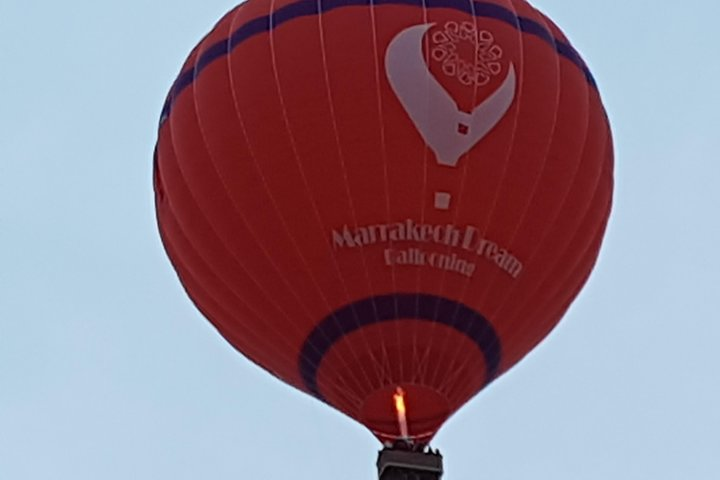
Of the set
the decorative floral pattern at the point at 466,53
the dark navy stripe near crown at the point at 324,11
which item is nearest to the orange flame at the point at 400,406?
the decorative floral pattern at the point at 466,53

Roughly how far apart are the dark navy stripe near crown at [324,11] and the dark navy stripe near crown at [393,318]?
2.42m

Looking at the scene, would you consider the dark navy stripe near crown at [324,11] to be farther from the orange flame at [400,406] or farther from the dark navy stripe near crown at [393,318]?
the orange flame at [400,406]

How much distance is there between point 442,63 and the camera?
24219 millimetres

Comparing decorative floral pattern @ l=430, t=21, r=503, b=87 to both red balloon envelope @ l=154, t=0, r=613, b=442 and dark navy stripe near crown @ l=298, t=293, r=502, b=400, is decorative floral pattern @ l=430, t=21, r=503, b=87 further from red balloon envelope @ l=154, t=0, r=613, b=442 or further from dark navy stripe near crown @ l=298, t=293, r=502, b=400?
dark navy stripe near crown @ l=298, t=293, r=502, b=400

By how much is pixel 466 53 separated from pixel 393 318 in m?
2.23

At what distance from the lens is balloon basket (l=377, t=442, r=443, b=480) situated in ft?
78.6

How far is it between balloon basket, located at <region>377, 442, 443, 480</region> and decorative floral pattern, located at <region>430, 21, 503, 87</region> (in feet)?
9.76

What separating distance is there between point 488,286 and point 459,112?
1412 millimetres

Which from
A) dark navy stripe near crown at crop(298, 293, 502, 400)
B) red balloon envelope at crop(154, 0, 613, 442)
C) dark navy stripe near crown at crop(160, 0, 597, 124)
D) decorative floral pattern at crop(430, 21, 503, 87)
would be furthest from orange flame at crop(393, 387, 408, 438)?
dark navy stripe near crown at crop(160, 0, 597, 124)

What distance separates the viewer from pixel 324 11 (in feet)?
80.4

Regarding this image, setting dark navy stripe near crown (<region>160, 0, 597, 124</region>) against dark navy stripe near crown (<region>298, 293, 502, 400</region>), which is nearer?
dark navy stripe near crown (<region>298, 293, 502, 400</region>)

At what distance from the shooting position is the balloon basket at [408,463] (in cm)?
2395

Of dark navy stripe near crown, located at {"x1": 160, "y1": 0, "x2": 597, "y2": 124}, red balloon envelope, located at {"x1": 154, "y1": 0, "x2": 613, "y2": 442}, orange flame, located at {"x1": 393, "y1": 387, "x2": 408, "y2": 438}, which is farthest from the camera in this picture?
dark navy stripe near crown, located at {"x1": 160, "y1": 0, "x2": 597, "y2": 124}

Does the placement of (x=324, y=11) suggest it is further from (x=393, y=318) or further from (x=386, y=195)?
(x=393, y=318)
